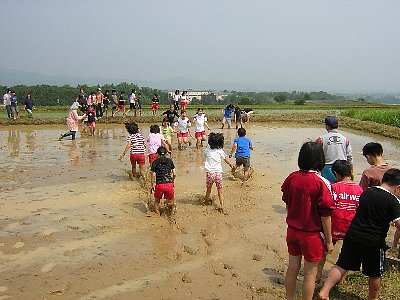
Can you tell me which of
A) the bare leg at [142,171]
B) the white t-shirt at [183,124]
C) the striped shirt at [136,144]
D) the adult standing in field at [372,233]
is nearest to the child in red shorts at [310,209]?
the adult standing in field at [372,233]

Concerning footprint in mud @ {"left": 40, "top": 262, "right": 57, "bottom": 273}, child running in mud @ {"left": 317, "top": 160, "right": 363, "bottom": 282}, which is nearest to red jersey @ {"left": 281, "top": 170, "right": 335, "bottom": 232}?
child running in mud @ {"left": 317, "top": 160, "right": 363, "bottom": 282}

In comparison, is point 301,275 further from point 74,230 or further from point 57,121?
point 57,121

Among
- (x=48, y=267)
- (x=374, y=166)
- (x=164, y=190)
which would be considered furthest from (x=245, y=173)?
(x=48, y=267)

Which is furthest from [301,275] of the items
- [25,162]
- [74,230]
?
[25,162]

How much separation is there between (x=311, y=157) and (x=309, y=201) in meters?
0.42

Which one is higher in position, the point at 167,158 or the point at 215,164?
the point at 167,158

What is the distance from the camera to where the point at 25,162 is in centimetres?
1309

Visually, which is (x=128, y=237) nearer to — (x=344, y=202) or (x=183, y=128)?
(x=344, y=202)

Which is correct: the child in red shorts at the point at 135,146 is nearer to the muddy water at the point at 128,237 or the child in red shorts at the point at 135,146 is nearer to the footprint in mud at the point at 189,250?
the muddy water at the point at 128,237

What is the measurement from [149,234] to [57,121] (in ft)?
65.9

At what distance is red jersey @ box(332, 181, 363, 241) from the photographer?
4.97 metres

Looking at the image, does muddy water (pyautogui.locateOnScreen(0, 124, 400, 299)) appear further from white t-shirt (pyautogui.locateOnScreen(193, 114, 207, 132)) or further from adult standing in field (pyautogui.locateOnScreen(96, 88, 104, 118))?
adult standing in field (pyautogui.locateOnScreen(96, 88, 104, 118))

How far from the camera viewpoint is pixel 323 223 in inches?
154

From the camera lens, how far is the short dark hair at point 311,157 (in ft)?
12.9
